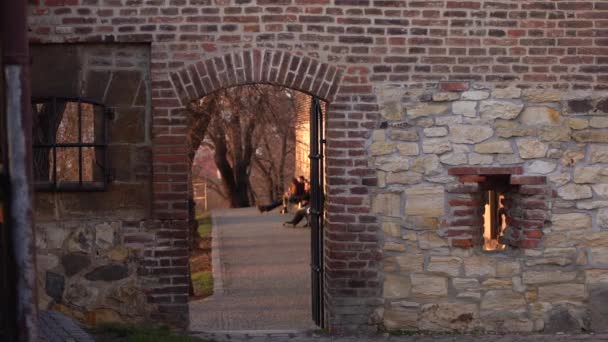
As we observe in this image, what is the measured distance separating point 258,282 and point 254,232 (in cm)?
738

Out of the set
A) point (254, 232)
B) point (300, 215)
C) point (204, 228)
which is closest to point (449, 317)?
point (254, 232)

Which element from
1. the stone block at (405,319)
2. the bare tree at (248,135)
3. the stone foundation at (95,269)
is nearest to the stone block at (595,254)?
the stone block at (405,319)

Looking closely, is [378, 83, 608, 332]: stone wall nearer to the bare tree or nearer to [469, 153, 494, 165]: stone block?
[469, 153, 494, 165]: stone block

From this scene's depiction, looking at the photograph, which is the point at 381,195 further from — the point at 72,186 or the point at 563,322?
the point at 72,186

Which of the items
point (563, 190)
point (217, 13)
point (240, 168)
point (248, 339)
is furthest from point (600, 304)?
point (240, 168)

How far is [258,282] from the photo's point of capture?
1348cm

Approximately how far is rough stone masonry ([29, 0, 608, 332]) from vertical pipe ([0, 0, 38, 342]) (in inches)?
154

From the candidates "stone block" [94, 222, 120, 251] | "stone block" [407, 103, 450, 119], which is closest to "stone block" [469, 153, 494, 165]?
"stone block" [407, 103, 450, 119]

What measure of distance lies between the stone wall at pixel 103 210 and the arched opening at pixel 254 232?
1.25 meters

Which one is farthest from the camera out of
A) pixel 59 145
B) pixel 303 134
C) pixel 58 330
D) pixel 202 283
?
pixel 303 134

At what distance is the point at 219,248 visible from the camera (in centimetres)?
1770

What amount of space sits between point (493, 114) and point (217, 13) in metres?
2.43

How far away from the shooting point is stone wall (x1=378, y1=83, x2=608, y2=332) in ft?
28.5

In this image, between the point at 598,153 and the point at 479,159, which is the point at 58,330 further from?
the point at 598,153
